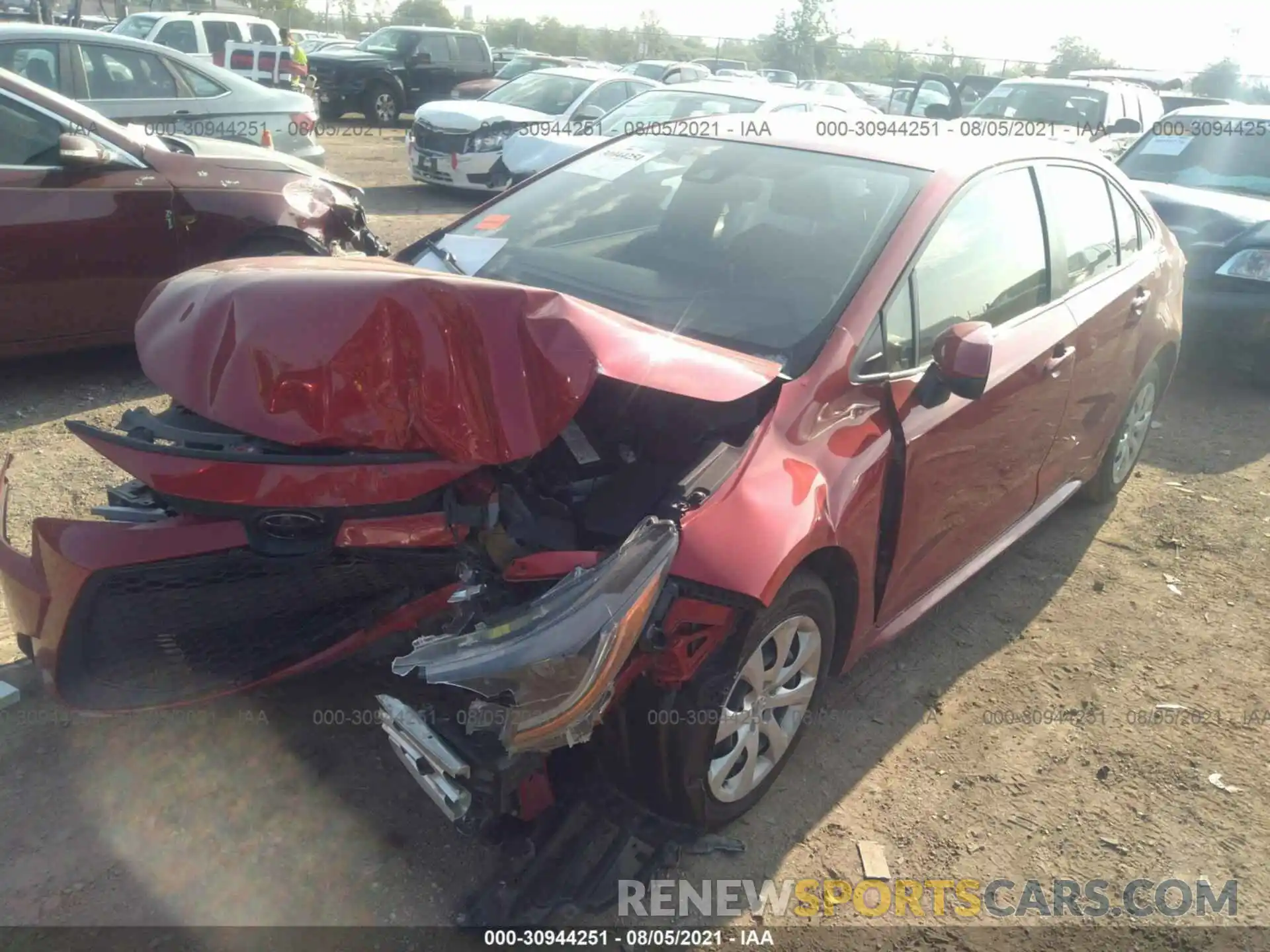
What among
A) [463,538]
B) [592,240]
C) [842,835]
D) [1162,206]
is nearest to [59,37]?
[592,240]

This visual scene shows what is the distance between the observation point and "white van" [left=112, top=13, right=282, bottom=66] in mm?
14109

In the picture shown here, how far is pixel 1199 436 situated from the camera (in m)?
6.19

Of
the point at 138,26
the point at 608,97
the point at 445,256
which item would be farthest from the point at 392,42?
the point at 445,256

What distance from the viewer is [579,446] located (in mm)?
2592

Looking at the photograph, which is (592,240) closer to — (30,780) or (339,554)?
(339,554)

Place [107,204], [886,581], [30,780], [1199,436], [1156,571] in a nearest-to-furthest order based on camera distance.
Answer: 1. [30,780]
2. [886,581]
3. [1156,571]
4. [107,204]
5. [1199,436]

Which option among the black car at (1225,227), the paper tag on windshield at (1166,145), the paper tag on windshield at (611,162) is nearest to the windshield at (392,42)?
the paper tag on windshield at (1166,145)

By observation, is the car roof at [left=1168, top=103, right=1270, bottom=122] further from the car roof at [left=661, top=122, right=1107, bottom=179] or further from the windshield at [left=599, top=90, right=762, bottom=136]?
the car roof at [left=661, top=122, right=1107, bottom=179]

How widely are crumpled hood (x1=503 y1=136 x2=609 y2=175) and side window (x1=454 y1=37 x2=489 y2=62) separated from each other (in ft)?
35.7

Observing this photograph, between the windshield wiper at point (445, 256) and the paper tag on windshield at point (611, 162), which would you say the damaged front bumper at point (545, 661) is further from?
the paper tag on windshield at point (611, 162)

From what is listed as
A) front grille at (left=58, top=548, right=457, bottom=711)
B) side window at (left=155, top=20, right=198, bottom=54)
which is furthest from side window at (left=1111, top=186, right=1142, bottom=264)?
side window at (left=155, top=20, right=198, bottom=54)

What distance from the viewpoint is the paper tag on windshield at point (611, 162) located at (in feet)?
12.0

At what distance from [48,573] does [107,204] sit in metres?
3.47

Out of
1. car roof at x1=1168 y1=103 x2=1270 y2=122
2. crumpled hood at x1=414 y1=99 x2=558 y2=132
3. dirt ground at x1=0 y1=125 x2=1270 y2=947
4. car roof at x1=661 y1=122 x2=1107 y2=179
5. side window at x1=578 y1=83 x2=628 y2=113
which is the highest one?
car roof at x1=661 y1=122 x2=1107 y2=179
